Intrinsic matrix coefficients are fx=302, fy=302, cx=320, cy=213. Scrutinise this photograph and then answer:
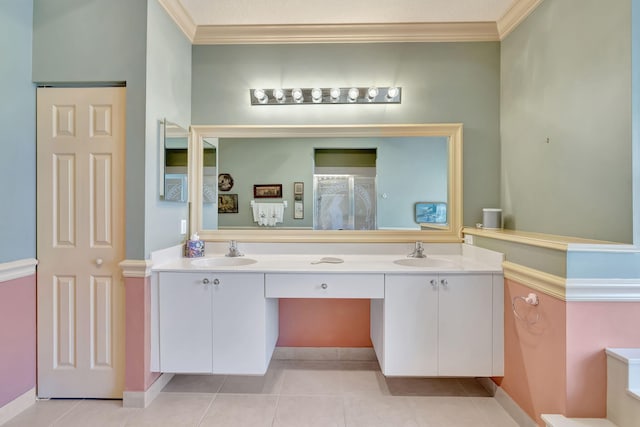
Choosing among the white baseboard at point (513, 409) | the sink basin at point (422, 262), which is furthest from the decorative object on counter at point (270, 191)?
the white baseboard at point (513, 409)

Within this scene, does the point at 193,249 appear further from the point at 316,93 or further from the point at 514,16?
the point at 514,16

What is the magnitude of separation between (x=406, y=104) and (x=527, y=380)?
191 centimetres

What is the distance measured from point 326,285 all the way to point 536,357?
112 cm

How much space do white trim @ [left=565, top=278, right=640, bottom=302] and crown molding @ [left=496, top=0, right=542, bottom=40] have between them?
5.58 ft

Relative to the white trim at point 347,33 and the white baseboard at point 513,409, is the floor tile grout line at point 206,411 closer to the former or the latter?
the white baseboard at point 513,409

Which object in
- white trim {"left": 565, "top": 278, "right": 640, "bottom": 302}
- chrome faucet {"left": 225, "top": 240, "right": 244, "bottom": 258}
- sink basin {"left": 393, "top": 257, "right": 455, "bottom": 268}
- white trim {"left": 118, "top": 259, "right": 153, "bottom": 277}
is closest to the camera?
white trim {"left": 565, "top": 278, "right": 640, "bottom": 302}

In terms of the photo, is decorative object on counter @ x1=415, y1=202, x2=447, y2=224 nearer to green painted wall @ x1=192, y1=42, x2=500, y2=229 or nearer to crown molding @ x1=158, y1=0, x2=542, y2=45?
green painted wall @ x1=192, y1=42, x2=500, y2=229

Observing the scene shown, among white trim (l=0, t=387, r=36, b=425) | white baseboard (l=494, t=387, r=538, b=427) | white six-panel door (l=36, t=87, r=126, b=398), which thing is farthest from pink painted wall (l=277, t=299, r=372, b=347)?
white trim (l=0, t=387, r=36, b=425)

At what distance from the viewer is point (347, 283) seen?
180 centimetres

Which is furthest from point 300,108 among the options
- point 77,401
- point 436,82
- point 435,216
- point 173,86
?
point 77,401

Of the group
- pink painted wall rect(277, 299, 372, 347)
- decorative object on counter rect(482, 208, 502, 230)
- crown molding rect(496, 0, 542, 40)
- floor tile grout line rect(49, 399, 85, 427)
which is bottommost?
floor tile grout line rect(49, 399, 85, 427)

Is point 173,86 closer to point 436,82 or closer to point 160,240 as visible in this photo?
point 160,240

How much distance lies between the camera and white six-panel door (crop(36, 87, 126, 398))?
71.0 inches

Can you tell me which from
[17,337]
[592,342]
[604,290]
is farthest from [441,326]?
[17,337]
